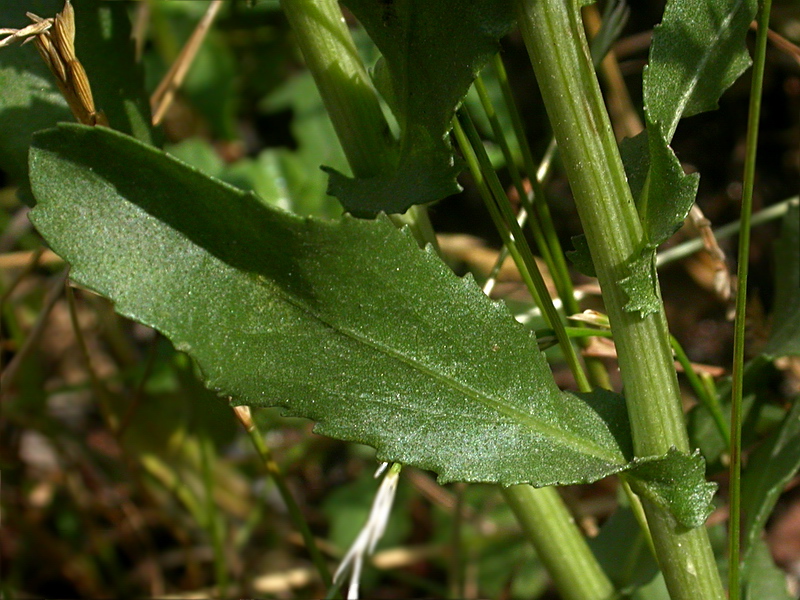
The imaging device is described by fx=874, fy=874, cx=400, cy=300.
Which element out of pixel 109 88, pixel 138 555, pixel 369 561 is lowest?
pixel 138 555

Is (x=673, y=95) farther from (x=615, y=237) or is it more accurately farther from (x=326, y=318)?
(x=326, y=318)

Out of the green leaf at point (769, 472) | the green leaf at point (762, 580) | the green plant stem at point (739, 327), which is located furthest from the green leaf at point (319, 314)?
the green leaf at point (762, 580)

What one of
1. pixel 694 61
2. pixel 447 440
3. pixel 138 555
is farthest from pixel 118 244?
pixel 138 555

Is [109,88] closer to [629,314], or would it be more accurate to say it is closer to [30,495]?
[629,314]

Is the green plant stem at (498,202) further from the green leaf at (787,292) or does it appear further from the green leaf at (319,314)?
the green leaf at (787,292)

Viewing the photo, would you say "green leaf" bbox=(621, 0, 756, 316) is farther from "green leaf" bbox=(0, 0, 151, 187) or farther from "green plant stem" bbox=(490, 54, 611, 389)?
"green leaf" bbox=(0, 0, 151, 187)

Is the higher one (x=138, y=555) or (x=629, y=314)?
(x=629, y=314)
